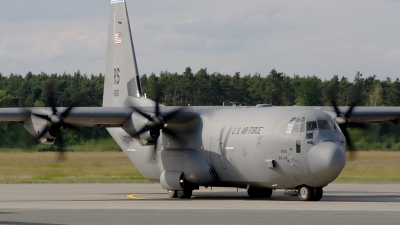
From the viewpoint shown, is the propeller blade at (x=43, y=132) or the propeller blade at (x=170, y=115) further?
the propeller blade at (x=170, y=115)

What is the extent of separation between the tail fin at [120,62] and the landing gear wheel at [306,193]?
9168 mm

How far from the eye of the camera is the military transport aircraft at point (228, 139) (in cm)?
2286

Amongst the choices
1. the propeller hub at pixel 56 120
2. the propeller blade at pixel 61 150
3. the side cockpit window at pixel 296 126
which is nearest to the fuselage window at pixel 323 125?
the side cockpit window at pixel 296 126

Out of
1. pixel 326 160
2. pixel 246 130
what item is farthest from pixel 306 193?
pixel 246 130

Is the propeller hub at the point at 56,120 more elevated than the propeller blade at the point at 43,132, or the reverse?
the propeller hub at the point at 56,120

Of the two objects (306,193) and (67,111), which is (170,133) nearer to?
(67,111)

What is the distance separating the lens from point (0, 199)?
2573cm

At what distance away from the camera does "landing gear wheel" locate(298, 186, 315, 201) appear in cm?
2338

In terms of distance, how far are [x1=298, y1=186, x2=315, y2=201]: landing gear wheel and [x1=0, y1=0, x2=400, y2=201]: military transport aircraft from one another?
0.11 feet

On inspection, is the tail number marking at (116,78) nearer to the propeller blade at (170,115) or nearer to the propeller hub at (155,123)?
the propeller blade at (170,115)

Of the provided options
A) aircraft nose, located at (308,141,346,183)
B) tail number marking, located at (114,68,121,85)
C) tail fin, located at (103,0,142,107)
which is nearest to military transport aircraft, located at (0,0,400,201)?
aircraft nose, located at (308,141,346,183)
